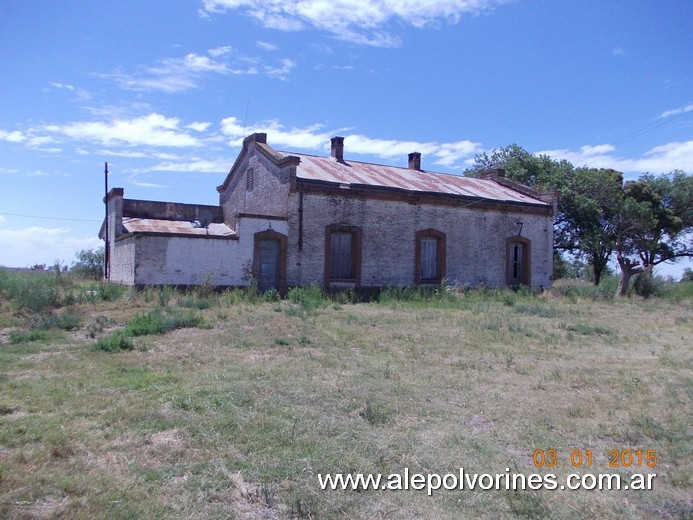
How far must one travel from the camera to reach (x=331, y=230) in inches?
810

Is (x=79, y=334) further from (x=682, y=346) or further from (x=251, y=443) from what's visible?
(x=682, y=346)

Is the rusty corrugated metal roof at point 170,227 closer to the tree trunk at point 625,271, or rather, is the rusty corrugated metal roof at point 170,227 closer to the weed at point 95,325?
the weed at point 95,325

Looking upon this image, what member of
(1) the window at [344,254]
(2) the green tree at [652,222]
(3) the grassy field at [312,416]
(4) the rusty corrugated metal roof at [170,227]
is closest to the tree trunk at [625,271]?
(2) the green tree at [652,222]

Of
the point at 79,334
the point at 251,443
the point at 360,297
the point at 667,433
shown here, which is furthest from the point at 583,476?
the point at 360,297

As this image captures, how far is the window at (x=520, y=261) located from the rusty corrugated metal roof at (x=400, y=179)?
1.92 metres

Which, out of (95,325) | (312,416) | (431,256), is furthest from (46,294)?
(431,256)

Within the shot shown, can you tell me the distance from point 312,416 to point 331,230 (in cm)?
1481

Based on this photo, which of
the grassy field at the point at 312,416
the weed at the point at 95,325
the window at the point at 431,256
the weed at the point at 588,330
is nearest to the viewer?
the grassy field at the point at 312,416

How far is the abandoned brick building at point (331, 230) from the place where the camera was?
18.8 meters

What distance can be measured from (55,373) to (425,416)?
5086 millimetres

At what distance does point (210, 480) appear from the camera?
4.43 metres

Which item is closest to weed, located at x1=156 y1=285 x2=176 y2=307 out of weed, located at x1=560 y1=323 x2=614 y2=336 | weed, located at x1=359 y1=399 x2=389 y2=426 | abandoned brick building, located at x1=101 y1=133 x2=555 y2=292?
abandoned brick building, located at x1=101 y1=133 x2=555 y2=292

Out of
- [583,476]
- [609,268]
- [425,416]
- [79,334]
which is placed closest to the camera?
[583,476]
